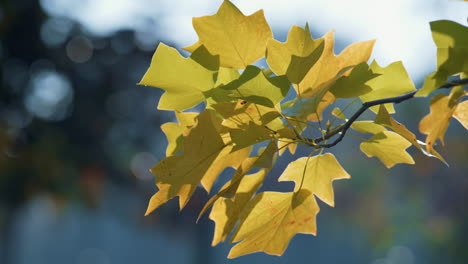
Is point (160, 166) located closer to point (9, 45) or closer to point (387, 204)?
point (9, 45)

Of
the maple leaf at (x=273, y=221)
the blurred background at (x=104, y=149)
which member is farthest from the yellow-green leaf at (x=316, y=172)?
the blurred background at (x=104, y=149)

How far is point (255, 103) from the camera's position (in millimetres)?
191

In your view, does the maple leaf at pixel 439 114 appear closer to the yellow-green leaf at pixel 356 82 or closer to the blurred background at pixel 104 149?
the yellow-green leaf at pixel 356 82

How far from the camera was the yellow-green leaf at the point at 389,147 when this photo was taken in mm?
223

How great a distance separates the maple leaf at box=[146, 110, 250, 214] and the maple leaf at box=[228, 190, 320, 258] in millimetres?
29

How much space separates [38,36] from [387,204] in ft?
15.2

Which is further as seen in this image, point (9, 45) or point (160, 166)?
point (9, 45)

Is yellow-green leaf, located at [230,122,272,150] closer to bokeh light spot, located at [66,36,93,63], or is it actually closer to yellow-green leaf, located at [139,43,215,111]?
yellow-green leaf, located at [139,43,215,111]

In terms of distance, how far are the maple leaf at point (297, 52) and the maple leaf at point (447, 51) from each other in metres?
0.04

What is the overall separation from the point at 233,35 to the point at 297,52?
1.1 inches

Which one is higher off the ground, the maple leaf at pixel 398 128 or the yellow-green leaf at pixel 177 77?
the yellow-green leaf at pixel 177 77

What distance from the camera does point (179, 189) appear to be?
0.20 m

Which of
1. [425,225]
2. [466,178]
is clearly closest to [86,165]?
[466,178]

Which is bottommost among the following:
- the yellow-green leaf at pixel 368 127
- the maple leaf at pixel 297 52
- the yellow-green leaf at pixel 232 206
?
the yellow-green leaf at pixel 232 206
